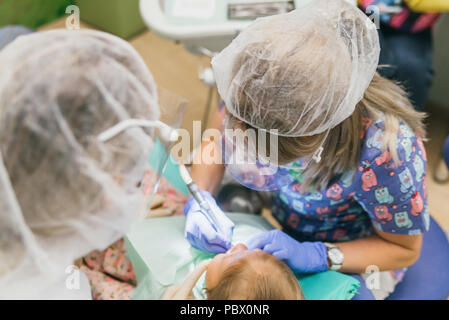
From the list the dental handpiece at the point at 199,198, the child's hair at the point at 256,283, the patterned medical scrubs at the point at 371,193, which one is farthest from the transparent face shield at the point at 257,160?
the child's hair at the point at 256,283

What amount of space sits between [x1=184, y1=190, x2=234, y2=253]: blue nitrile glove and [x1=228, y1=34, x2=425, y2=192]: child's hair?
9.4 inches

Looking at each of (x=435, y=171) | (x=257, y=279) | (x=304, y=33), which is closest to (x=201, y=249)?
(x=257, y=279)

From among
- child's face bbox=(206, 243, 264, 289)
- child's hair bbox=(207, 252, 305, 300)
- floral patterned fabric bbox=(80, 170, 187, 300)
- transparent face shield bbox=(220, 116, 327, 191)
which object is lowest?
floral patterned fabric bbox=(80, 170, 187, 300)

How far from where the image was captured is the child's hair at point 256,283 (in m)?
0.83

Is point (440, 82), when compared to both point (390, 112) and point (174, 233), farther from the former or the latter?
point (174, 233)

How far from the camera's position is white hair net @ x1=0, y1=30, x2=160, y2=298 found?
557 mm

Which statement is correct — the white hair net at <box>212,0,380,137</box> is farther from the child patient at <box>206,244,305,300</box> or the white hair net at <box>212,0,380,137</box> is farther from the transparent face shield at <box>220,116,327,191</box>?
the child patient at <box>206,244,305,300</box>

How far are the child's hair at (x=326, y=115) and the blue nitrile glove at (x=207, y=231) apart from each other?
24cm

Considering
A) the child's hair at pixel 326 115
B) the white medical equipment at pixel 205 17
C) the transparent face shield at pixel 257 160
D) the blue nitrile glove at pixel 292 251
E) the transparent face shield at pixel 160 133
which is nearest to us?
the transparent face shield at pixel 160 133

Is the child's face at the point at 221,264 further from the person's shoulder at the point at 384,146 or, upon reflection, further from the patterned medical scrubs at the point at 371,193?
the person's shoulder at the point at 384,146

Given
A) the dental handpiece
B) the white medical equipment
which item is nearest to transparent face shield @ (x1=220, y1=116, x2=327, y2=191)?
the dental handpiece

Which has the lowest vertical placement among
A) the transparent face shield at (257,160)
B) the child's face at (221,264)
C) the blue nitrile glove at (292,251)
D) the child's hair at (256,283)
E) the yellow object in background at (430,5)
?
the blue nitrile glove at (292,251)

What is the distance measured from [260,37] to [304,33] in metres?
0.09

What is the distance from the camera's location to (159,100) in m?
0.77
